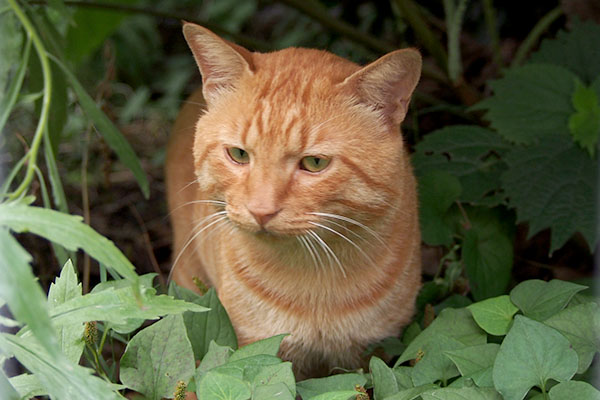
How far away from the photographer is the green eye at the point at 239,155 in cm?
181

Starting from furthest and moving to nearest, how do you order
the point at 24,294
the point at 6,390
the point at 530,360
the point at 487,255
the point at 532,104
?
the point at 532,104
the point at 487,255
the point at 530,360
the point at 6,390
the point at 24,294

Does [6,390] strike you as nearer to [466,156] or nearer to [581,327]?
[581,327]

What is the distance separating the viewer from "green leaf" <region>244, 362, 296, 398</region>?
155 centimetres

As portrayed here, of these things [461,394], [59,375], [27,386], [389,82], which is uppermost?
[389,82]

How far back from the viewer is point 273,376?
156cm

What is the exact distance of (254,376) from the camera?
62.4 inches

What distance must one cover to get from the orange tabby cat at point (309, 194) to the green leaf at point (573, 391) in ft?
1.97

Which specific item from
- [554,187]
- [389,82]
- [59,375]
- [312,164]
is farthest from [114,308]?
[554,187]

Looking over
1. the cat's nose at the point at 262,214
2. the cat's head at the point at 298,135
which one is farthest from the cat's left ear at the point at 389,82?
the cat's nose at the point at 262,214

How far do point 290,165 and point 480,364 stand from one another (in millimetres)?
668

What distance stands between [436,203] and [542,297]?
659 mm

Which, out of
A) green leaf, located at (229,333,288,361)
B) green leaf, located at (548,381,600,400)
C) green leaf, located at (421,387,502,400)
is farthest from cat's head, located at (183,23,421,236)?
green leaf, located at (548,381,600,400)

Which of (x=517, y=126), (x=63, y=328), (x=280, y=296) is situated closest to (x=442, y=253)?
(x=517, y=126)

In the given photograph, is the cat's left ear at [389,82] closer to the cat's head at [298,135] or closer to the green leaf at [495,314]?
the cat's head at [298,135]
